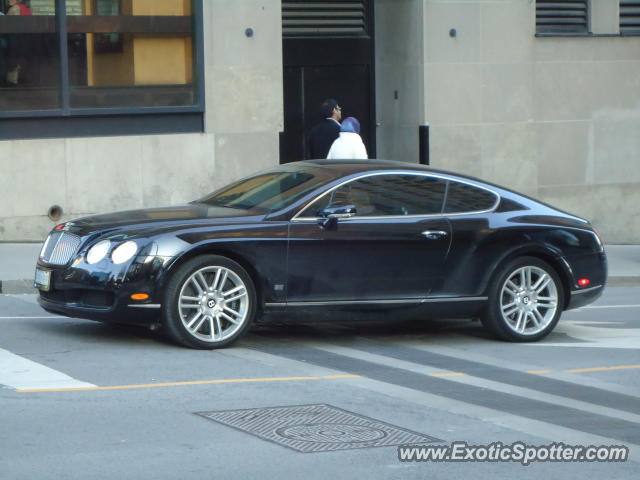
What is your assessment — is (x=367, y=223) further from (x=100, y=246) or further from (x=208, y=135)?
(x=208, y=135)

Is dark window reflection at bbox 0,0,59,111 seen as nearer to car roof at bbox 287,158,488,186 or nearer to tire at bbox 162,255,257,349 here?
car roof at bbox 287,158,488,186

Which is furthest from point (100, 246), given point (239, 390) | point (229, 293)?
point (239, 390)

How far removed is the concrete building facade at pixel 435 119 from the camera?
16797 mm

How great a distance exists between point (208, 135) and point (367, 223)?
7.74 m

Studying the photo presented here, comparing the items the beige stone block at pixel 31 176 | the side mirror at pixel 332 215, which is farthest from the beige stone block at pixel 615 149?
the side mirror at pixel 332 215

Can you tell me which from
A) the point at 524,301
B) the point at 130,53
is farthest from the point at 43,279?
the point at 130,53

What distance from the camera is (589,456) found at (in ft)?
22.3

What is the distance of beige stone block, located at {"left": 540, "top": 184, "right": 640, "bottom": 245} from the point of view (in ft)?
65.7

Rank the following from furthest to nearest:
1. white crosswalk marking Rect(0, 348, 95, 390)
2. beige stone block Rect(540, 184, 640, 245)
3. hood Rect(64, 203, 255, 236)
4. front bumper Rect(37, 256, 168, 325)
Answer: beige stone block Rect(540, 184, 640, 245), hood Rect(64, 203, 255, 236), front bumper Rect(37, 256, 168, 325), white crosswalk marking Rect(0, 348, 95, 390)

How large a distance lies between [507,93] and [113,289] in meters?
11.4

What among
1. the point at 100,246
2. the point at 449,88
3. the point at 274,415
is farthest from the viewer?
the point at 449,88

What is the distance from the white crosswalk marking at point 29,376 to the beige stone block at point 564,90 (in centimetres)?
1248

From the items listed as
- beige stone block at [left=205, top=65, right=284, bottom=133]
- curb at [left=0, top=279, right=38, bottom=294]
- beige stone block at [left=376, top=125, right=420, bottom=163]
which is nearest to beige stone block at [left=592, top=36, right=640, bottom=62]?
beige stone block at [left=376, top=125, right=420, bottom=163]

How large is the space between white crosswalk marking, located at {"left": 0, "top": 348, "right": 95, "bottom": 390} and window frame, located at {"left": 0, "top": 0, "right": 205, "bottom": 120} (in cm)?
799
